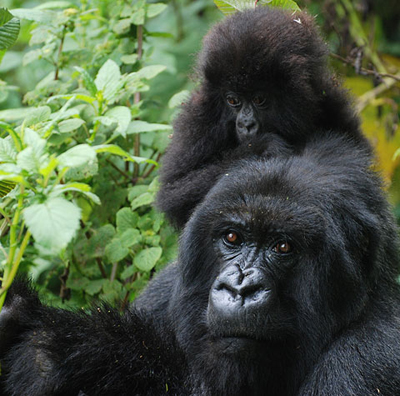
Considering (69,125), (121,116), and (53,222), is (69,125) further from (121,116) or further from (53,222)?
(53,222)

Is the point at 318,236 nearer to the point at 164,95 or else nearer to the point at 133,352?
the point at 133,352

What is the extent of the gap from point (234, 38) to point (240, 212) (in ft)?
4.12

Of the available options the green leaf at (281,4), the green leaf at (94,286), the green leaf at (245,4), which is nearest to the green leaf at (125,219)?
the green leaf at (94,286)

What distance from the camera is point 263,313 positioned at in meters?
2.66

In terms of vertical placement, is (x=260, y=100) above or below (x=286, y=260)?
above

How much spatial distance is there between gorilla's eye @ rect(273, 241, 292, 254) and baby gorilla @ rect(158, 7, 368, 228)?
714 mm

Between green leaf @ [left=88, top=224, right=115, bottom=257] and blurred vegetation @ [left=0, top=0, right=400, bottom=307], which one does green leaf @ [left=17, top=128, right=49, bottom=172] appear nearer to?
blurred vegetation @ [left=0, top=0, right=400, bottom=307]

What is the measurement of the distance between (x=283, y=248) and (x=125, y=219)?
1319mm

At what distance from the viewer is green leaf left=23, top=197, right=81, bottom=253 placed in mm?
1937

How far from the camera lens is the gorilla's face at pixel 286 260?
2.69 m

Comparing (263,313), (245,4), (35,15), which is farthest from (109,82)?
(263,313)

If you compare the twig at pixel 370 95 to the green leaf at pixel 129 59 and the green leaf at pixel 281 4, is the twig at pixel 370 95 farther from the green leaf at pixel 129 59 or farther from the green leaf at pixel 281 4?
the green leaf at pixel 129 59

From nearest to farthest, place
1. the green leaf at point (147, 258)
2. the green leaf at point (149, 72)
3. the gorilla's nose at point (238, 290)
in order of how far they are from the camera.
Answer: the gorilla's nose at point (238, 290)
the green leaf at point (147, 258)
the green leaf at point (149, 72)

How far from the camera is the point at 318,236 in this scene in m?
2.78
